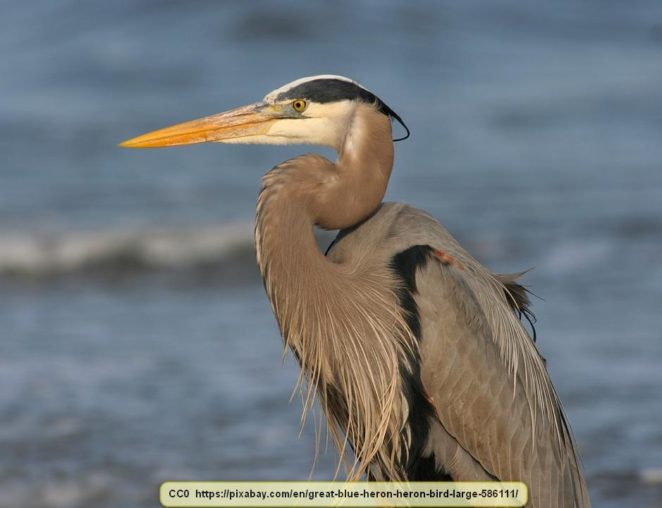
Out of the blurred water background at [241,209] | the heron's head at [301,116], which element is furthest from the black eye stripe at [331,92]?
the blurred water background at [241,209]

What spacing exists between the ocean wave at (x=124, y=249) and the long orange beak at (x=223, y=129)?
5810 mm

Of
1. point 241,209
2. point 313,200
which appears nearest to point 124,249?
point 241,209

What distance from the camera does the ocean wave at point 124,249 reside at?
1014 cm

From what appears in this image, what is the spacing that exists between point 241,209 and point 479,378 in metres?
7.25

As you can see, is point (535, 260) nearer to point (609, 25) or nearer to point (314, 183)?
point (314, 183)

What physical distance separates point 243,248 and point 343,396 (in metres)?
6.13

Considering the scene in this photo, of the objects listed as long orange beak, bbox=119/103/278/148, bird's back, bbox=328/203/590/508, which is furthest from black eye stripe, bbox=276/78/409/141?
bird's back, bbox=328/203/590/508

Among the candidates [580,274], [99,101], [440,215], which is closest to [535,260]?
[580,274]

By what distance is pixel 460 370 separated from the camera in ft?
13.8

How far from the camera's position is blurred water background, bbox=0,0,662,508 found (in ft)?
21.6

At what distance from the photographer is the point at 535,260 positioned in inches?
380

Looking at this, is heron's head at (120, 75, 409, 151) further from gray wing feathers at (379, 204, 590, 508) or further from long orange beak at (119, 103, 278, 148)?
gray wing feathers at (379, 204, 590, 508)

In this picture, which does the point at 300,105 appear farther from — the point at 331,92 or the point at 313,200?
the point at 313,200

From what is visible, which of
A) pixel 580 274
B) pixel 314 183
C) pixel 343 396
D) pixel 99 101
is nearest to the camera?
pixel 314 183
